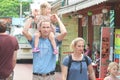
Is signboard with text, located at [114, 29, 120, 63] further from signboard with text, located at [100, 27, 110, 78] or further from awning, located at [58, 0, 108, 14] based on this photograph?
awning, located at [58, 0, 108, 14]

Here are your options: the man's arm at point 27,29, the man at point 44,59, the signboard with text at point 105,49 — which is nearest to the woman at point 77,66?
the man at point 44,59

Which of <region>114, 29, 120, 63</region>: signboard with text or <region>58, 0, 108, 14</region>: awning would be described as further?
<region>58, 0, 108, 14</region>: awning

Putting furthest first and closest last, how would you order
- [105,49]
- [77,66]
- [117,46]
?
[105,49], [117,46], [77,66]

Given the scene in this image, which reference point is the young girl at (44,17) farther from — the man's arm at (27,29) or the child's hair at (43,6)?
the man's arm at (27,29)

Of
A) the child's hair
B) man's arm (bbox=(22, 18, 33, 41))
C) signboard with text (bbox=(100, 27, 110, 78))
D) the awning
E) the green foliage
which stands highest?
the green foliage

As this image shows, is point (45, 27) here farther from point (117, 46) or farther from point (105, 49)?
point (105, 49)

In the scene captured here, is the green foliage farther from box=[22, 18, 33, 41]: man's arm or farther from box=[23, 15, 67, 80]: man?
box=[23, 15, 67, 80]: man

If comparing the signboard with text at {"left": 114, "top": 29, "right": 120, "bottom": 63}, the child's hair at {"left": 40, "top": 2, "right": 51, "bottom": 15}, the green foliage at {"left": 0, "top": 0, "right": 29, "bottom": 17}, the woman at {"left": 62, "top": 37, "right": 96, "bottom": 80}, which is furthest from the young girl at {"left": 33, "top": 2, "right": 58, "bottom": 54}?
the green foliage at {"left": 0, "top": 0, "right": 29, "bottom": 17}

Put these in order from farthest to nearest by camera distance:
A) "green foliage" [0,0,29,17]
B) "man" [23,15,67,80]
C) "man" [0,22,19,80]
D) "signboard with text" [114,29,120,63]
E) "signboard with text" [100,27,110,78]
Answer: "green foliage" [0,0,29,17] → "signboard with text" [100,27,110,78] → "signboard with text" [114,29,120,63] → "man" [0,22,19,80] → "man" [23,15,67,80]

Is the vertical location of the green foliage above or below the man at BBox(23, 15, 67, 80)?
above

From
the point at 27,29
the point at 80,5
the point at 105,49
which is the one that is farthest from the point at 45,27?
the point at 80,5

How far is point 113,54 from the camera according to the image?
1508 centimetres

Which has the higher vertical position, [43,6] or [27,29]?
[43,6]

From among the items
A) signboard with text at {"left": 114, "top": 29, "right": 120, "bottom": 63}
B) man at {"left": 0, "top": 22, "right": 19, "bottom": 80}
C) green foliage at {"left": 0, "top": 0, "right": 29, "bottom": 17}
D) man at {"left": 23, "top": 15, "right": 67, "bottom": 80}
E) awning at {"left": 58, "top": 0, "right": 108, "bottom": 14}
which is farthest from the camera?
green foliage at {"left": 0, "top": 0, "right": 29, "bottom": 17}
